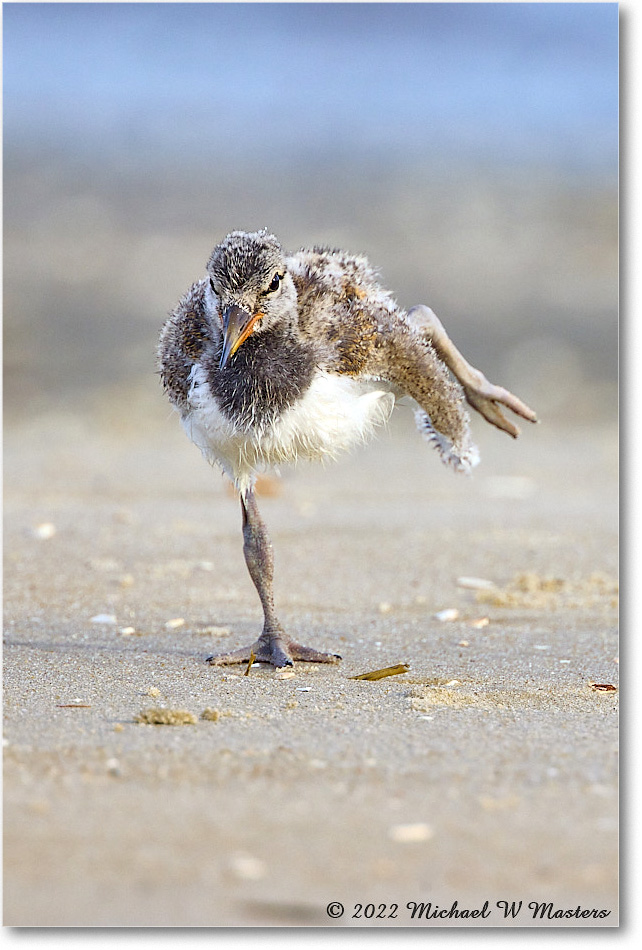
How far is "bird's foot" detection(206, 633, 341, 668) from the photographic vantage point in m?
4.79

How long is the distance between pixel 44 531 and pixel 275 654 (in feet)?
12.4

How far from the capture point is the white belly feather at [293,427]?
14.1 feet

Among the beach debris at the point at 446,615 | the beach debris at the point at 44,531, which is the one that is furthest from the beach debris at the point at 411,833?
the beach debris at the point at 44,531

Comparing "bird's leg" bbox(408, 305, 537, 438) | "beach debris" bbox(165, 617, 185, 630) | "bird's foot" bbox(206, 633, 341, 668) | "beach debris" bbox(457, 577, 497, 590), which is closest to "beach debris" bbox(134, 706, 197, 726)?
"bird's foot" bbox(206, 633, 341, 668)

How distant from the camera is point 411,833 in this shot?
2588mm

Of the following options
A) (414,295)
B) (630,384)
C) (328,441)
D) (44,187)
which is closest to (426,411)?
(328,441)

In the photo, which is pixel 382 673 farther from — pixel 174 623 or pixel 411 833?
pixel 411 833

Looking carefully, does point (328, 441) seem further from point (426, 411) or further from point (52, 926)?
point (52, 926)

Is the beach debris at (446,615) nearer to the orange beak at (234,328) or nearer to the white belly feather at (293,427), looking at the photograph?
the white belly feather at (293,427)

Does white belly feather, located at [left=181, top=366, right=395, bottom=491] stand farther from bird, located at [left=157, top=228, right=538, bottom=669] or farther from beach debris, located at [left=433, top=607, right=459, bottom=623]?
beach debris, located at [left=433, top=607, right=459, bottom=623]

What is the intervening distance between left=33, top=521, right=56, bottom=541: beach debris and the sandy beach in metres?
0.09

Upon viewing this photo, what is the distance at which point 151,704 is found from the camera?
3.89 metres

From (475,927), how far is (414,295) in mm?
11231

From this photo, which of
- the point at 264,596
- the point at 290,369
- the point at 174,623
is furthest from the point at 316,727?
the point at 174,623
